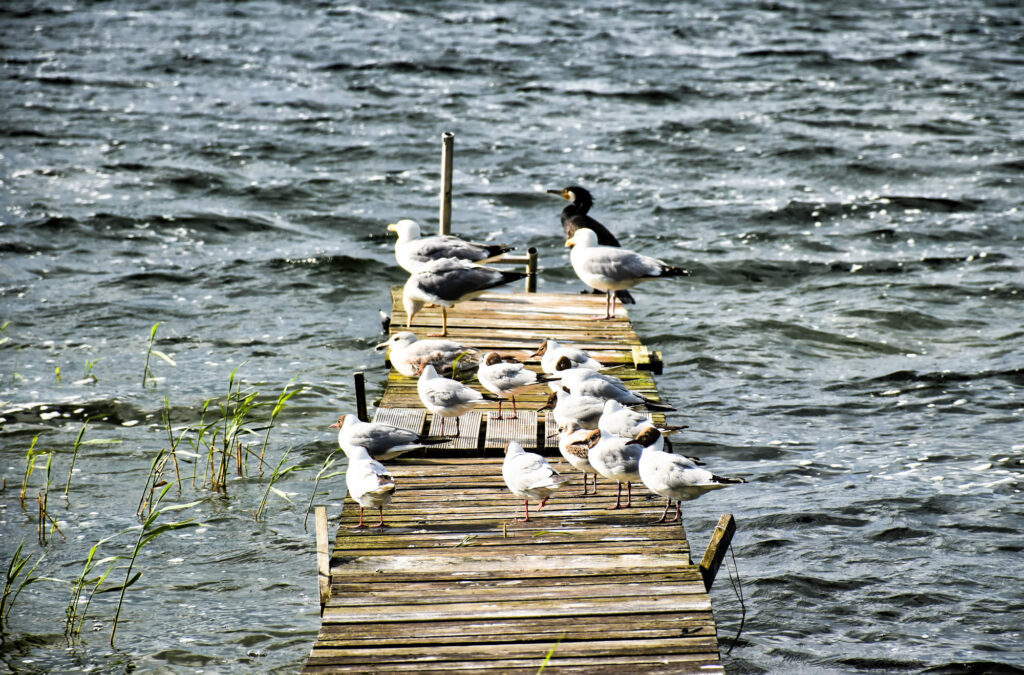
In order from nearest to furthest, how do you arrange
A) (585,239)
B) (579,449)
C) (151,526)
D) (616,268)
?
1. (579,449)
2. (151,526)
3. (616,268)
4. (585,239)

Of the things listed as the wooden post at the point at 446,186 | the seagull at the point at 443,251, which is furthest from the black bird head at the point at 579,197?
the seagull at the point at 443,251

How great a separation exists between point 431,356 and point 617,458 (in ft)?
9.02

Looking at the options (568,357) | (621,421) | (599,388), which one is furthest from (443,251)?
(621,421)

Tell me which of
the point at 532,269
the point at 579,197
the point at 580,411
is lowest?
the point at 532,269

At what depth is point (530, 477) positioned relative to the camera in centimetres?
707

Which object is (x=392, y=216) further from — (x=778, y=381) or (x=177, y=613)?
(x=177, y=613)

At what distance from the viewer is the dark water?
8.36 metres

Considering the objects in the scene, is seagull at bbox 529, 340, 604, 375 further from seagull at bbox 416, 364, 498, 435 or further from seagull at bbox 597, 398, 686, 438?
seagull at bbox 597, 398, 686, 438

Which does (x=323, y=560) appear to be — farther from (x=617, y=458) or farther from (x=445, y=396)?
(x=445, y=396)

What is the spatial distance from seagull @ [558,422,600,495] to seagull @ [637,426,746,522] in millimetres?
419

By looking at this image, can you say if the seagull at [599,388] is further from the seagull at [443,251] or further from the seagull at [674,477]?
the seagull at [443,251]

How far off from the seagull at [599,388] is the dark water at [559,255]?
1.23m

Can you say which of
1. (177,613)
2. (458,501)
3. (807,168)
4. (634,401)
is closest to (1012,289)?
(807,168)

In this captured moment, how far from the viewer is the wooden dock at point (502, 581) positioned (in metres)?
5.74
